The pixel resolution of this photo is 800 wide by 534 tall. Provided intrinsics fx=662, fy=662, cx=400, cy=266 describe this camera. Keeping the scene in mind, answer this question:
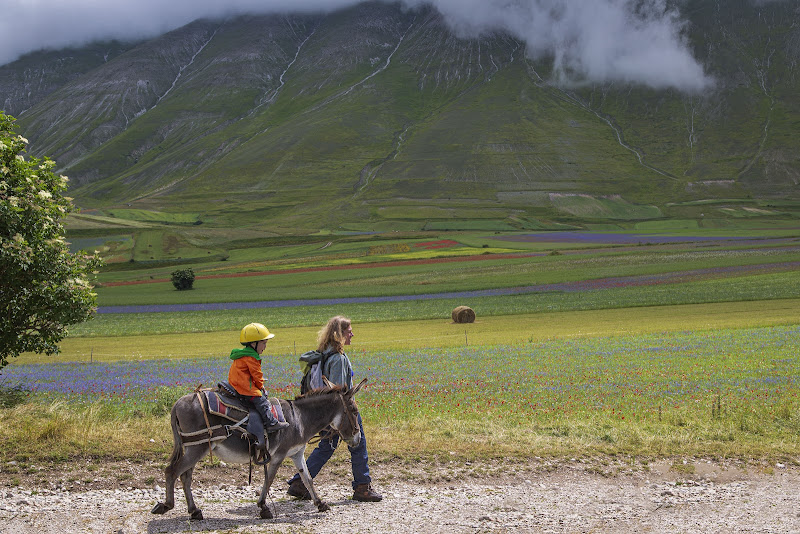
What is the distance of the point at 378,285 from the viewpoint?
271 ft

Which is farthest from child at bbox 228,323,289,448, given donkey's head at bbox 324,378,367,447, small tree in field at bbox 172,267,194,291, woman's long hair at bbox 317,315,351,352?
small tree in field at bbox 172,267,194,291

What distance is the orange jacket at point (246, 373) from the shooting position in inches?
440

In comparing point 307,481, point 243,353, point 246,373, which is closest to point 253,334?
point 243,353

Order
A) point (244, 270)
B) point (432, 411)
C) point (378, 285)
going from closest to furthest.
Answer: point (432, 411) → point (378, 285) → point (244, 270)

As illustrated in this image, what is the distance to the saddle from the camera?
10977mm

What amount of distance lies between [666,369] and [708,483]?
12856 millimetres

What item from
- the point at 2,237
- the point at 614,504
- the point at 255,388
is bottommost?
the point at 614,504

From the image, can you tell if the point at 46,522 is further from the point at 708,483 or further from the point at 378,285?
the point at 378,285

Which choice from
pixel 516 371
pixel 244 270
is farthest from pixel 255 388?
pixel 244 270

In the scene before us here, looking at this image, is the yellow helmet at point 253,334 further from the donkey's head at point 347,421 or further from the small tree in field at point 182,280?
the small tree in field at point 182,280

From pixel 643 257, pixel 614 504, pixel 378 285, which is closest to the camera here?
pixel 614 504

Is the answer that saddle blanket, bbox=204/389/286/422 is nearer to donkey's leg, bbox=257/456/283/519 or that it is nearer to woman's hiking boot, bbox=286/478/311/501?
donkey's leg, bbox=257/456/283/519

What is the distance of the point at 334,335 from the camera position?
11.9 meters

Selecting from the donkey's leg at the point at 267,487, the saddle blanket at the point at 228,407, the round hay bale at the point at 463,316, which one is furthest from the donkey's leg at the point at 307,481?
the round hay bale at the point at 463,316
